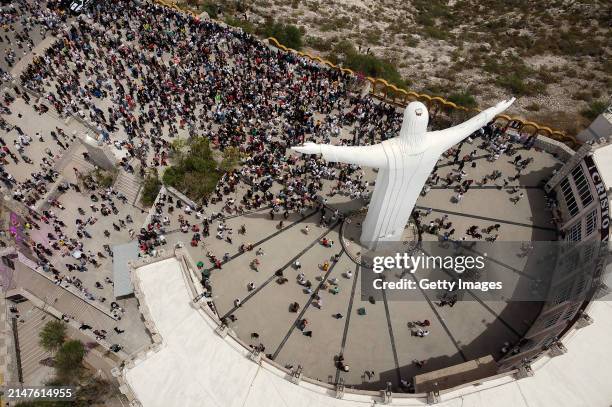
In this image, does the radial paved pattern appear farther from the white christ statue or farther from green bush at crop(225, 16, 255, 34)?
green bush at crop(225, 16, 255, 34)

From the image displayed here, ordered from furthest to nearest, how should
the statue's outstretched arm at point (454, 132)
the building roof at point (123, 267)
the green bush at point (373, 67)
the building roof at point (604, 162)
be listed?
the green bush at point (373, 67), the building roof at point (123, 267), the building roof at point (604, 162), the statue's outstretched arm at point (454, 132)

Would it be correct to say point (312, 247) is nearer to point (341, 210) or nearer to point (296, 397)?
point (341, 210)

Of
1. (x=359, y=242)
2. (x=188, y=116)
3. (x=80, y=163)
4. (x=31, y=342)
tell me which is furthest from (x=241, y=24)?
(x=31, y=342)

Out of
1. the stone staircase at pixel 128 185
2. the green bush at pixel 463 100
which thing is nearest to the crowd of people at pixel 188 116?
the stone staircase at pixel 128 185

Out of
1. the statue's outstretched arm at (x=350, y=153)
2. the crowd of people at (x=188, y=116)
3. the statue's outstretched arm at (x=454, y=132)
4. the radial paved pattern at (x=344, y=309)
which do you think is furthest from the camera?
the crowd of people at (x=188, y=116)

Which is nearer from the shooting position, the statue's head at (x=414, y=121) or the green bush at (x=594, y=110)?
the statue's head at (x=414, y=121)

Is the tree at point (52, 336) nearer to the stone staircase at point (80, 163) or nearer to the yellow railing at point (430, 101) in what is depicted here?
the stone staircase at point (80, 163)

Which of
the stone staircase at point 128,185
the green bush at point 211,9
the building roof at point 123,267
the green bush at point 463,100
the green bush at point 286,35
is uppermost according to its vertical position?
the green bush at point 211,9

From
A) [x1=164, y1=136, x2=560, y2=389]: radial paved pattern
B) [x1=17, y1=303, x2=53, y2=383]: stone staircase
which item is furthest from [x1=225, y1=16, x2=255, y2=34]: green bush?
[x1=17, y1=303, x2=53, y2=383]: stone staircase

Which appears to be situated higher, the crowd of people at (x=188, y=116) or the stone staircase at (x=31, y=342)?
the crowd of people at (x=188, y=116)
